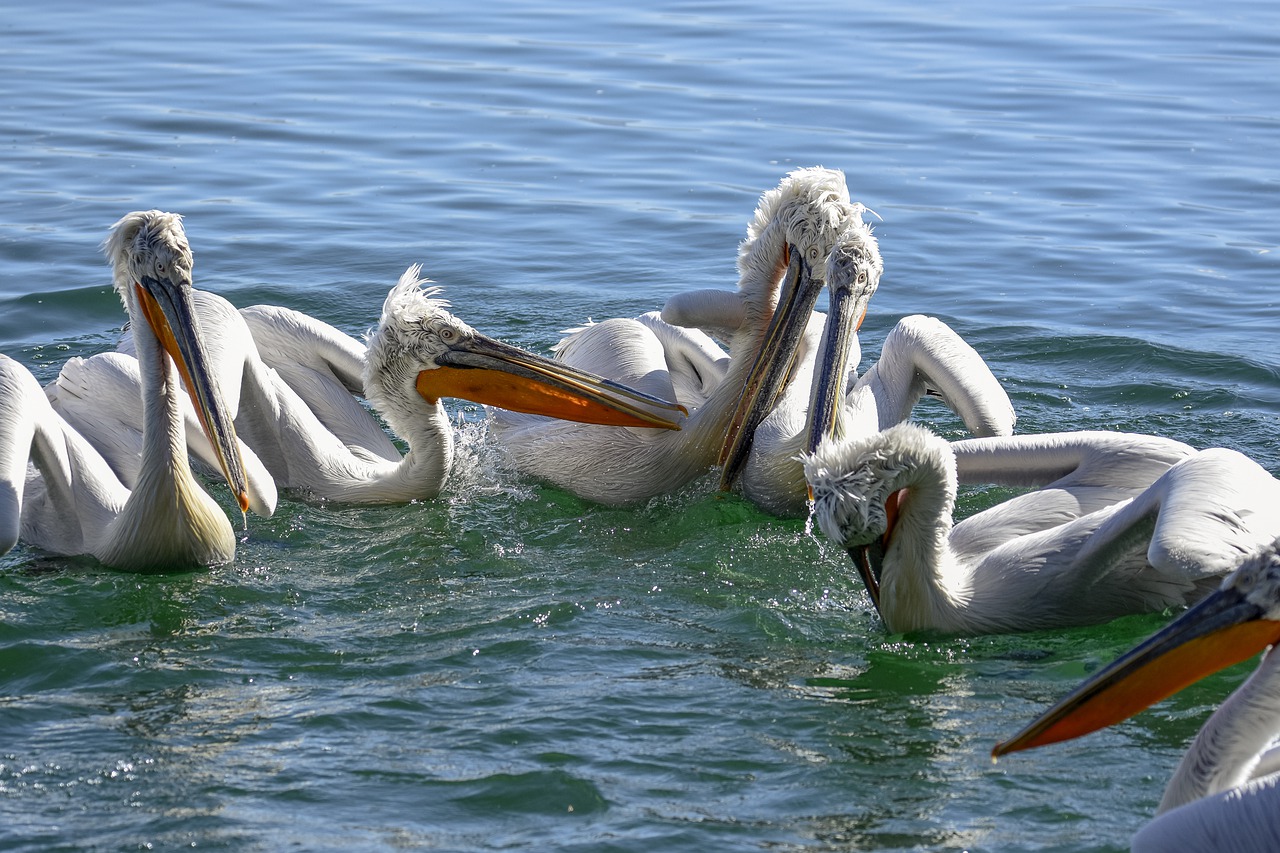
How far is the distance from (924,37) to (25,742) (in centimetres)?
1071

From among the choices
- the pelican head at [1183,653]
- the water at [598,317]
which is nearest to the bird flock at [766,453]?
the pelican head at [1183,653]

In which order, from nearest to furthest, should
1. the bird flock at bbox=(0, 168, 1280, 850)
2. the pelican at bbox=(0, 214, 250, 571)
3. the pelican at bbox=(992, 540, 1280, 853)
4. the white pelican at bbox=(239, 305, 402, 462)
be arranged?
1. the pelican at bbox=(992, 540, 1280, 853)
2. the bird flock at bbox=(0, 168, 1280, 850)
3. the pelican at bbox=(0, 214, 250, 571)
4. the white pelican at bbox=(239, 305, 402, 462)

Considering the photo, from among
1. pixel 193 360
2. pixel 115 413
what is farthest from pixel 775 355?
pixel 115 413

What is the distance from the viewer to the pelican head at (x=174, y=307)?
4293mm

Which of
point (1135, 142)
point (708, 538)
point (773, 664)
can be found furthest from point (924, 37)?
point (773, 664)

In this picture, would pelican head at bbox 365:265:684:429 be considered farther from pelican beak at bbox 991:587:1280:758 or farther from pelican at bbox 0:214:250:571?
pelican beak at bbox 991:587:1280:758

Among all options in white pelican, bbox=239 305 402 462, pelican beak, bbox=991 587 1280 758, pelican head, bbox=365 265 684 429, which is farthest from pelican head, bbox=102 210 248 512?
pelican beak, bbox=991 587 1280 758

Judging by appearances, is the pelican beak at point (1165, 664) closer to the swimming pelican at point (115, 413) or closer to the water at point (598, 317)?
the water at point (598, 317)

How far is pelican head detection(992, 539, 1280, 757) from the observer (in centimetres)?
291

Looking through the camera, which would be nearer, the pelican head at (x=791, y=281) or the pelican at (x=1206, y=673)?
the pelican at (x=1206, y=673)

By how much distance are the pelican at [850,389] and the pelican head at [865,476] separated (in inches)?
30.8

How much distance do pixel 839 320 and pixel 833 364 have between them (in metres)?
0.14

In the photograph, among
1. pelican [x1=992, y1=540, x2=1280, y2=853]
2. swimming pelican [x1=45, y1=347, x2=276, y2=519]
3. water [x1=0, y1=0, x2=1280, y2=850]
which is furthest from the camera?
swimming pelican [x1=45, y1=347, x2=276, y2=519]

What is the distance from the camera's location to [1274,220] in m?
8.55
